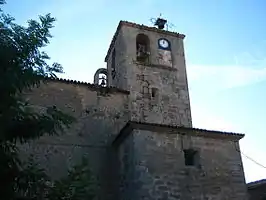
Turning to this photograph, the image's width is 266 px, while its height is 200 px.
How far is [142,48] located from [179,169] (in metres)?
6.86

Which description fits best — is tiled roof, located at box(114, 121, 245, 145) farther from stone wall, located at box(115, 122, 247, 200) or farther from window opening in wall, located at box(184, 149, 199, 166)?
window opening in wall, located at box(184, 149, 199, 166)

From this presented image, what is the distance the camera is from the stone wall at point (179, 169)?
31.4ft

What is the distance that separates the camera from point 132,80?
14.0 metres

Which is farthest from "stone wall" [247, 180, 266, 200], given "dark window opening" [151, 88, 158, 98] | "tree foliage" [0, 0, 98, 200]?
"tree foliage" [0, 0, 98, 200]

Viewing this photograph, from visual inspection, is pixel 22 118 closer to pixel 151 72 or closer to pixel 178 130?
pixel 178 130

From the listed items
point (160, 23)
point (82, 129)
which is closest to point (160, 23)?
point (160, 23)

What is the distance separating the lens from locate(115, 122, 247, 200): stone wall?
9.58 meters

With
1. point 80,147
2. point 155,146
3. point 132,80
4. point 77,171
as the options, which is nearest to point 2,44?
point 77,171

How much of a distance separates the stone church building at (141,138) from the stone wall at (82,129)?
30mm

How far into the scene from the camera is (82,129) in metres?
11.8

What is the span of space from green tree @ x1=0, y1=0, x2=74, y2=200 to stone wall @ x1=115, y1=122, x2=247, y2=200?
4.52m

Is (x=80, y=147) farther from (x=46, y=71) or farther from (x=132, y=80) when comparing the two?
(x=46, y=71)

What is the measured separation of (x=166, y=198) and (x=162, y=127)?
2074mm

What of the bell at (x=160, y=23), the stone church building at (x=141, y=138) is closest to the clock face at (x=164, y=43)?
the stone church building at (x=141, y=138)
